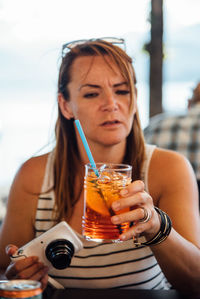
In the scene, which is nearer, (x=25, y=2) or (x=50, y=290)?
(x=50, y=290)

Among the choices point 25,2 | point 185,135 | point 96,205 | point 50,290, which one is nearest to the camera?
point 96,205

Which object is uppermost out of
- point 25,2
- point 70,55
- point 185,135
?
point 25,2

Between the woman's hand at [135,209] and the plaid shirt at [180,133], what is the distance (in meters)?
2.26

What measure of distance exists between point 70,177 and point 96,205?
0.85 m

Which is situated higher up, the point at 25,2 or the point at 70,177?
the point at 25,2

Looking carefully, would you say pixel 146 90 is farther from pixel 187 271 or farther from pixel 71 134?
pixel 187 271

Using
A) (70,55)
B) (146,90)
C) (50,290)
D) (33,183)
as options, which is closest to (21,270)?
(50,290)

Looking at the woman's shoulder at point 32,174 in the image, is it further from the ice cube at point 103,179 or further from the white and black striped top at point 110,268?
the ice cube at point 103,179

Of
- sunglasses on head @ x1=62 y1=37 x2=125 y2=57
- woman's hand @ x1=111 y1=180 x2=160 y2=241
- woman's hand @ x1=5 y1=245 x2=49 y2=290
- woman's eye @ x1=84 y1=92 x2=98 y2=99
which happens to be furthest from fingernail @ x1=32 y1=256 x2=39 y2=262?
sunglasses on head @ x1=62 y1=37 x2=125 y2=57

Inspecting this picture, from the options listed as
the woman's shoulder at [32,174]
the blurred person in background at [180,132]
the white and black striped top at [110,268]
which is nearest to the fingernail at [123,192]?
the white and black striped top at [110,268]

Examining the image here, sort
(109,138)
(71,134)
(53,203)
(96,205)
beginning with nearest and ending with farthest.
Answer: (96,205) → (109,138) → (53,203) → (71,134)

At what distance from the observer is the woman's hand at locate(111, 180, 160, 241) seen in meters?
1.24

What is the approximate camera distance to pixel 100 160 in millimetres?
2016

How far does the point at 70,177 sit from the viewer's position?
2.12 m
